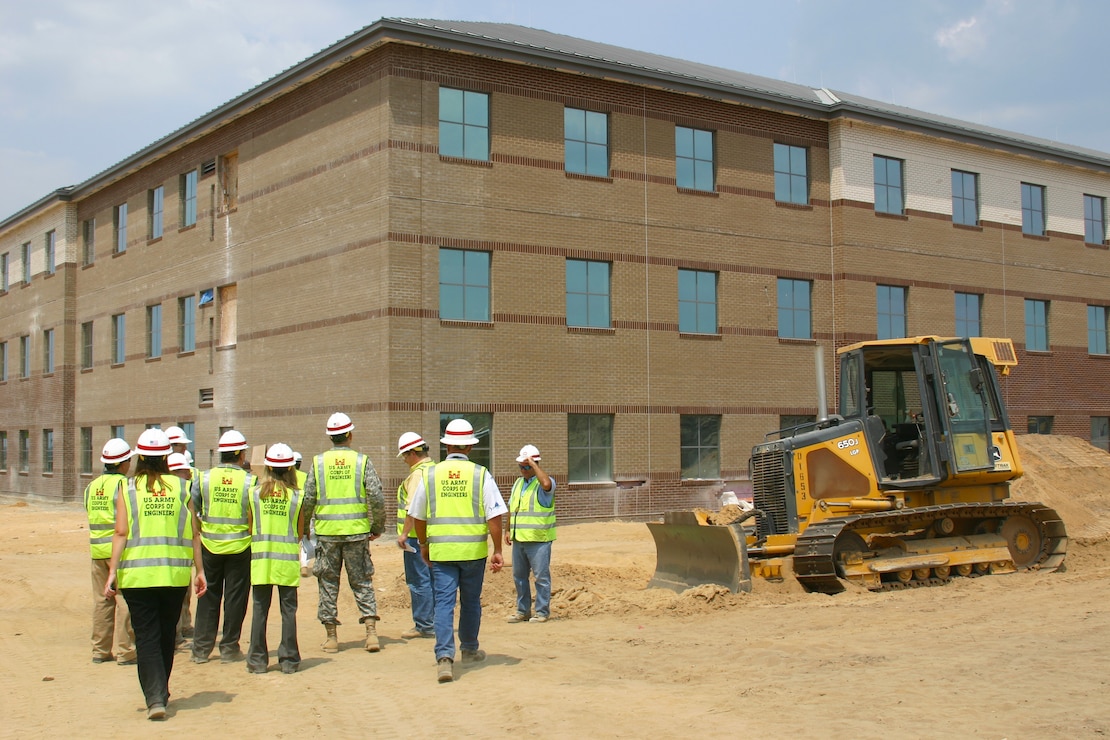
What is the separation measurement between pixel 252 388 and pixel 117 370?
31.4 ft

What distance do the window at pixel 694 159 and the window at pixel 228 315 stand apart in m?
11.3

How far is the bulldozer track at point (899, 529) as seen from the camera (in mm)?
12461

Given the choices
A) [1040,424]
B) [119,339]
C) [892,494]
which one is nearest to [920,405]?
[892,494]

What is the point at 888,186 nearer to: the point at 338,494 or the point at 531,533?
the point at 531,533

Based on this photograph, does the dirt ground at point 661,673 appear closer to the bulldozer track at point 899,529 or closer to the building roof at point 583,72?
the bulldozer track at point 899,529

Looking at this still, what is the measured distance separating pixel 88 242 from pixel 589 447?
69.4 ft

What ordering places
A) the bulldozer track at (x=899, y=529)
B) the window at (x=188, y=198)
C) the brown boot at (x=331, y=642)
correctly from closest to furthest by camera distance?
the brown boot at (x=331, y=642), the bulldozer track at (x=899, y=529), the window at (x=188, y=198)

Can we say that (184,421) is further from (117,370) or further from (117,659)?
(117,659)

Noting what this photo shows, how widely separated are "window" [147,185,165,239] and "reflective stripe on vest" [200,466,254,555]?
2318cm

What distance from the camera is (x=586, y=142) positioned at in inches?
937

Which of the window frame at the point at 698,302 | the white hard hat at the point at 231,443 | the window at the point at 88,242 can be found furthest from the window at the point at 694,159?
the window at the point at 88,242

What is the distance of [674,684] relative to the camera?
8227 millimetres

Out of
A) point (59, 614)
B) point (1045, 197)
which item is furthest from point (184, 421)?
point (1045, 197)

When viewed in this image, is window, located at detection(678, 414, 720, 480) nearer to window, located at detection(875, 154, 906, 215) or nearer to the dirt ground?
window, located at detection(875, 154, 906, 215)
